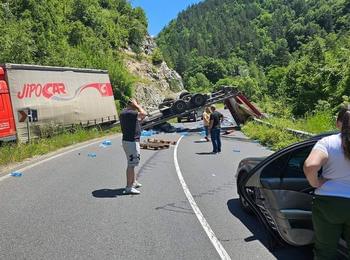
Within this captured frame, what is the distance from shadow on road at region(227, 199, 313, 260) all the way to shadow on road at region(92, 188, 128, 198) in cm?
229

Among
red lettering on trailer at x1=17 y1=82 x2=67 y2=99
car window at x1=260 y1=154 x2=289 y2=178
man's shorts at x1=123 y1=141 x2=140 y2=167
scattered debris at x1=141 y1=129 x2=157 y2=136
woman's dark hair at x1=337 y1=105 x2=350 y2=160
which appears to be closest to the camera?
woman's dark hair at x1=337 y1=105 x2=350 y2=160

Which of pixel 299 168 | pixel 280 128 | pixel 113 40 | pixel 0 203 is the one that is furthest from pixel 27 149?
pixel 113 40

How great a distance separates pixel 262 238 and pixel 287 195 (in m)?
1.13

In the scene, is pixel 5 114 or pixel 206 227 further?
pixel 5 114

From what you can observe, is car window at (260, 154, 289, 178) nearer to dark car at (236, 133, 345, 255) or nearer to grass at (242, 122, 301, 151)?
dark car at (236, 133, 345, 255)

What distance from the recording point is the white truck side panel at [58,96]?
19047 mm

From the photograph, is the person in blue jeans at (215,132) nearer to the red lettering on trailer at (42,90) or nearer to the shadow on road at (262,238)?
the red lettering on trailer at (42,90)

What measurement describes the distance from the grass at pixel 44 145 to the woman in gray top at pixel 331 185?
1093 centimetres

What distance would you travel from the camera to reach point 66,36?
160 ft

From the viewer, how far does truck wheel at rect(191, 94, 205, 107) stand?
94.7 feet

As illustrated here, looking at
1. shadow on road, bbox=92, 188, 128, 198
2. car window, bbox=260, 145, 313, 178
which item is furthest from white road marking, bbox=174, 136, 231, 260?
shadow on road, bbox=92, 188, 128, 198

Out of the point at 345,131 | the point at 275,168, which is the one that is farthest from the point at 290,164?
the point at 345,131

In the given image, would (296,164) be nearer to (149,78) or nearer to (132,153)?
(132,153)

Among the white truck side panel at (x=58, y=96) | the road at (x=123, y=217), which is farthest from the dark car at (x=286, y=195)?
the white truck side panel at (x=58, y=96)
